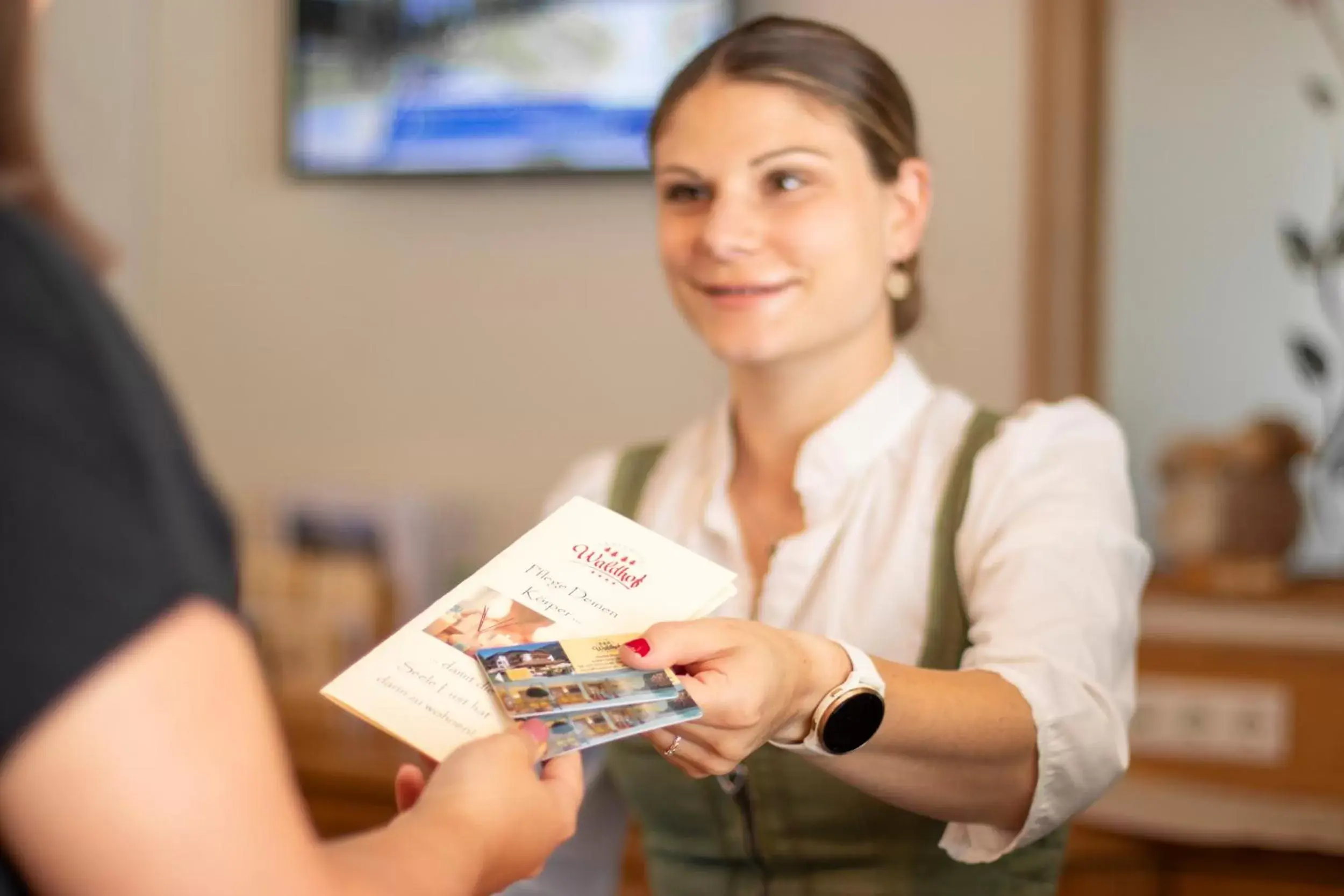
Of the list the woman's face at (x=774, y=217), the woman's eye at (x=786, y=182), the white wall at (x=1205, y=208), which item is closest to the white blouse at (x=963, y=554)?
the woman's face at (x=774, y=217)

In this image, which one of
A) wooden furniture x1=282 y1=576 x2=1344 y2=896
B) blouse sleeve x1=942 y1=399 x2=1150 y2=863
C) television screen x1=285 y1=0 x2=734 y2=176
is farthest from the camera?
television screen x1=285 y1=0 x2=734 y2=176

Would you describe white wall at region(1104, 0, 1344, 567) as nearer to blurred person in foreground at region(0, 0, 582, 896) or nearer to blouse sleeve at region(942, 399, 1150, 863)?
blouse sleeve at region(942, 399, 1150, 863)

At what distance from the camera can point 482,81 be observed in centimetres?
246

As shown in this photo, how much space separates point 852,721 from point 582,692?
23 centimetres

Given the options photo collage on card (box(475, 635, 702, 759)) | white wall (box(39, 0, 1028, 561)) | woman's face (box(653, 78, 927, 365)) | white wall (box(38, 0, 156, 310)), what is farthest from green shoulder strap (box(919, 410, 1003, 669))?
white wall (box(38, 0, 156, 310))

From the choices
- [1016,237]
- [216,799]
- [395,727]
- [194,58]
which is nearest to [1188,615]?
[1016,237]

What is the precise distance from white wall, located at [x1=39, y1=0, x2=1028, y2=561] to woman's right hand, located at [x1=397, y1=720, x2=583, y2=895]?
1416 millimetres

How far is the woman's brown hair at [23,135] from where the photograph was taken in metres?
0.57

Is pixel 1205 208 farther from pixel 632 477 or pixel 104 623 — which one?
pixel 104 623

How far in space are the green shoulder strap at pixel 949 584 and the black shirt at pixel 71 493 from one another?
2.64 ft

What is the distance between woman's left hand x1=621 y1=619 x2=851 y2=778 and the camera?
0.90 meters

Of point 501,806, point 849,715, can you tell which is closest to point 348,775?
point 849,715

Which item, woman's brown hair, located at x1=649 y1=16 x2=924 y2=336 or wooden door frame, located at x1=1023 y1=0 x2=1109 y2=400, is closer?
woman's brown hair, located at x1=649 y1=16 x2=924 y2=336

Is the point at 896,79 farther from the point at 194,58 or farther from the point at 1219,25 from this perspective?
the point at 194,58
